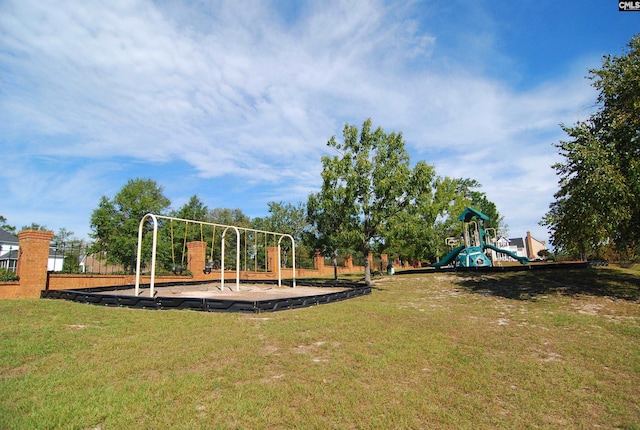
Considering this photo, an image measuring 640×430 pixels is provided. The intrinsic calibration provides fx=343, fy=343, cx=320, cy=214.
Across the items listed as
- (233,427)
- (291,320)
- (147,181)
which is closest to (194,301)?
(291,320)

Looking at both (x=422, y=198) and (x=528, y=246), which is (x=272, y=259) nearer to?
(x=422, y=198)

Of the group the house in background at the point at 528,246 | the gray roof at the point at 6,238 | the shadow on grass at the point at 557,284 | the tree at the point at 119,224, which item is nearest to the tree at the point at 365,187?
the shadow on grass at the point at 557,284

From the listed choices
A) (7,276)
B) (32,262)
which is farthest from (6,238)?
(32,262)

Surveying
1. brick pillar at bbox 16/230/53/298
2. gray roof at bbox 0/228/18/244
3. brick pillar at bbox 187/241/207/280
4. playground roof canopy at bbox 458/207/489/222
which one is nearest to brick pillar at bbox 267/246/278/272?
brick pillar at bbox 187/241/207/280

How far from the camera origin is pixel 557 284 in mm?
15055

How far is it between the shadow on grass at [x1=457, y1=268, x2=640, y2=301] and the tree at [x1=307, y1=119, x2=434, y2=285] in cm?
534

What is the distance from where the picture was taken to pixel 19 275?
12562 mm

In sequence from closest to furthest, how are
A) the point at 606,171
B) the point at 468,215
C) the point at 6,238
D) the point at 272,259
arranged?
1. the point at 606,171
2. the point at 468,215
3. the point at 272,259
4. the point at 6,238

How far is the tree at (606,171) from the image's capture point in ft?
35.8

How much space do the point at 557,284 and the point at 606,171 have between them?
6.24 meters

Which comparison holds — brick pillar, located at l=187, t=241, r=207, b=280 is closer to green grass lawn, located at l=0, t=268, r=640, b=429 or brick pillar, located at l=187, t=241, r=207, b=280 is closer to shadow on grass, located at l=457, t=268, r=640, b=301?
green grass lawn, located at l=0, t=268, r=640, b=429

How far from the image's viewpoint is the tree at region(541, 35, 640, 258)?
1090 cm

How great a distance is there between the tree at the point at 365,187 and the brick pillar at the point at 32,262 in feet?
39.0

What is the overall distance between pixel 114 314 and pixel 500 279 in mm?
17212
